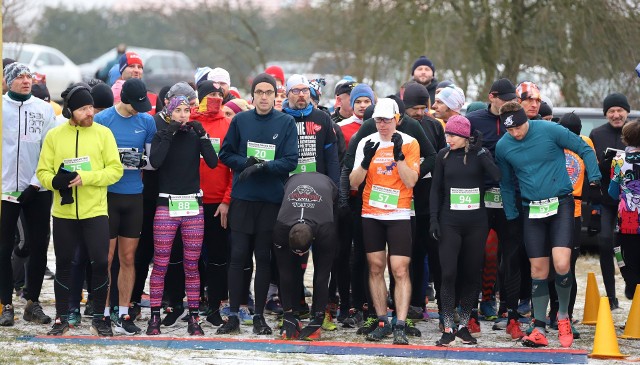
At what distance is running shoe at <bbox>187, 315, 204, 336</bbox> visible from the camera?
9.97 meters

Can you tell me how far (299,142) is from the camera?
33.9 feet

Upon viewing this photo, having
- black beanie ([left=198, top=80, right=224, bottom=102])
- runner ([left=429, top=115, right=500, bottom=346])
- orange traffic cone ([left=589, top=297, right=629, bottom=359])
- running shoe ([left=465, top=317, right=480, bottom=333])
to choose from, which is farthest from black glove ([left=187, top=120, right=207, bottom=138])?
orange traffic cone ([left=589, top=297, right=629, bottom=359])

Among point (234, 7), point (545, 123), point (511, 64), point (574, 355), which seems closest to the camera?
point (574, 355)

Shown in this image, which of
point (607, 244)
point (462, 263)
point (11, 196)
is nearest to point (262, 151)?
point (462, 263)

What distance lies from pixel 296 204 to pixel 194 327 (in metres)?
1.31

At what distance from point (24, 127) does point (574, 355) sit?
467 centimetres

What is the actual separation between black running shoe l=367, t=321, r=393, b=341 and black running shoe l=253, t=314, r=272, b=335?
0.82 meters

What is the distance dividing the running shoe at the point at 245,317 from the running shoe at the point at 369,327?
96cm

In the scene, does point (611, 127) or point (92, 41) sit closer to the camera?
point (611, 127)

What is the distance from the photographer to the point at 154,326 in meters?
9.97

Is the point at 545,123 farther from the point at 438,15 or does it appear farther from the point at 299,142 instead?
the point at 438,15

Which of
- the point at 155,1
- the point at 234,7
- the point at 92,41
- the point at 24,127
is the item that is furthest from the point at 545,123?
the point at 92,41

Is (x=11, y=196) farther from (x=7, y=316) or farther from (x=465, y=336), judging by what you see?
(x=465, y=336)

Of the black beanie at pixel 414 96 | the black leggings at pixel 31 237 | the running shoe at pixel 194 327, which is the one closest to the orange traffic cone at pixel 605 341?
the black beanie at pixel 414 96
